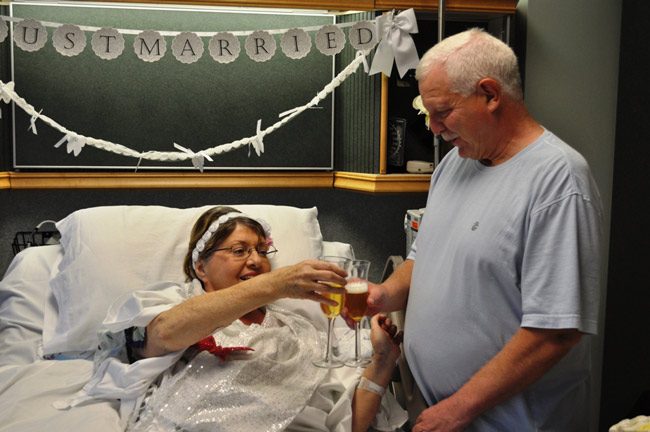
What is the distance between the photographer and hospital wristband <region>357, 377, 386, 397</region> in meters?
1.80

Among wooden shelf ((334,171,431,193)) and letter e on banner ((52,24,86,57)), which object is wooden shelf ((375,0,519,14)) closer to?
wooden shelf ((334,171,431,193))

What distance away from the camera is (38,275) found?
7.96 feet

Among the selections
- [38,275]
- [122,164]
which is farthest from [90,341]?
[122,164]

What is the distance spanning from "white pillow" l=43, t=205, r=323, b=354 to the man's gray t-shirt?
0.92 metres

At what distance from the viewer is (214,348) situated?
177cm

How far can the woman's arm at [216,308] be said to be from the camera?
1.61 m

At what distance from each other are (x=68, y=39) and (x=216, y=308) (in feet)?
4.16

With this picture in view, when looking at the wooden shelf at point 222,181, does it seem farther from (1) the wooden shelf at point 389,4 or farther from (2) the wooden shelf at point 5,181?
(1) the wooden shelf at point 389,4

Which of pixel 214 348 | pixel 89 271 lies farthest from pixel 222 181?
pixel 214 348

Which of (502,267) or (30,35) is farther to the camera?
(30,35)

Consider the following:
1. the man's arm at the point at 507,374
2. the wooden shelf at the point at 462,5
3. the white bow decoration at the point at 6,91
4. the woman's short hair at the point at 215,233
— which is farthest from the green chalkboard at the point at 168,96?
the man's arm at the point at 507,374

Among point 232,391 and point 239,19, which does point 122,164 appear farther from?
point 232,391

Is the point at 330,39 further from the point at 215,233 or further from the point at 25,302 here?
the point at 25,302

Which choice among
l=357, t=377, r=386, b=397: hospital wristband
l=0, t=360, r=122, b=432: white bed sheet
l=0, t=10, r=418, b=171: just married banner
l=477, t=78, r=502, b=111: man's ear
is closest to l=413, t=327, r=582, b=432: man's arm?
l=357, t=377, r=386, b=397: hospital wristband
